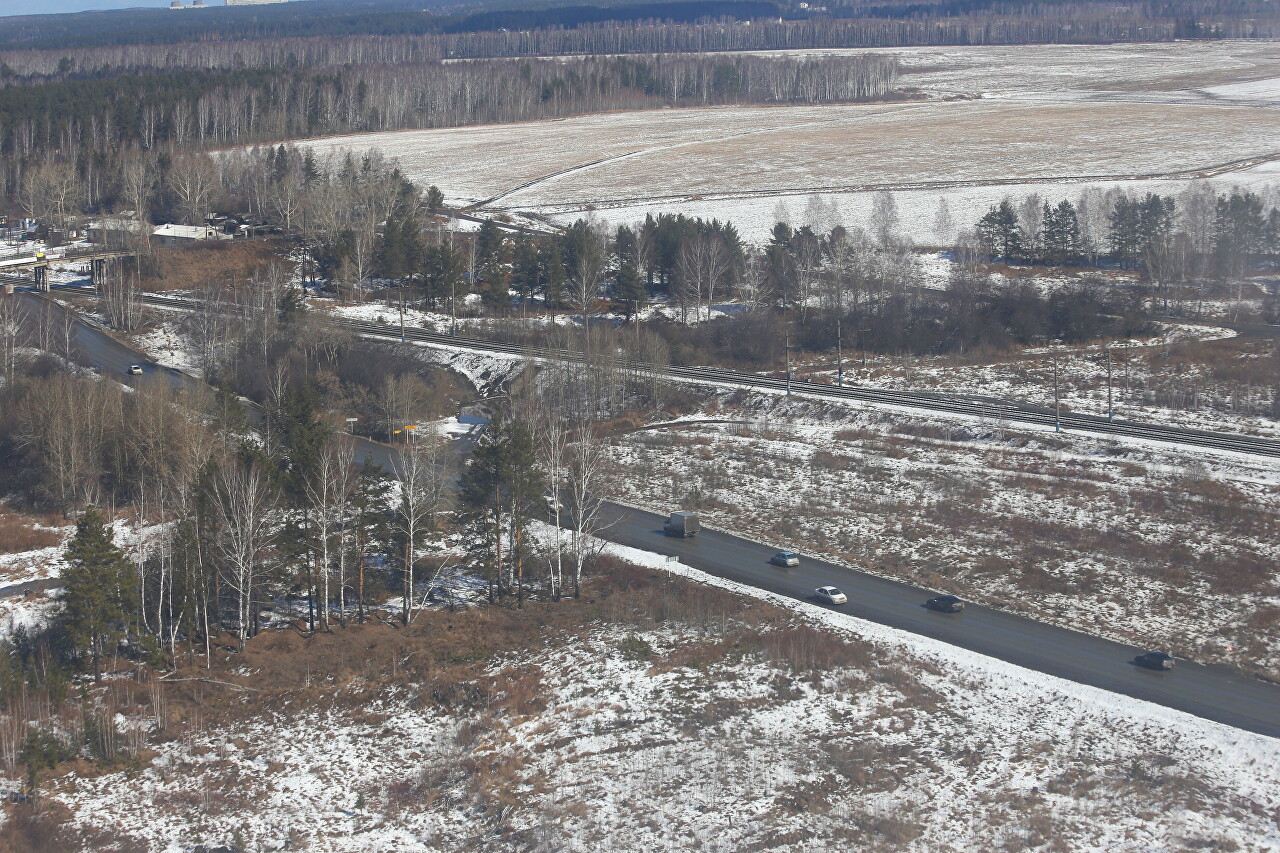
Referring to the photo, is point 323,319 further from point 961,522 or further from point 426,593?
point 961,522

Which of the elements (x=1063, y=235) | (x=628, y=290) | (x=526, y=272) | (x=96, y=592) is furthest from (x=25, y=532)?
(x=1063, y=235)

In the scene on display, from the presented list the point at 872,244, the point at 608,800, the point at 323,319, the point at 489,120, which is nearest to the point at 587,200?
the point at 872,244

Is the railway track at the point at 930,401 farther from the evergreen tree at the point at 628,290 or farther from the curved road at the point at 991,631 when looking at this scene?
the curved road at the point at 991,631

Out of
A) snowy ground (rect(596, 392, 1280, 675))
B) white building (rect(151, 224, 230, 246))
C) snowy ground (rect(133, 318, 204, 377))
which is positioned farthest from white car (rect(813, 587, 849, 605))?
white building (rect(151, 224, 230, 246))

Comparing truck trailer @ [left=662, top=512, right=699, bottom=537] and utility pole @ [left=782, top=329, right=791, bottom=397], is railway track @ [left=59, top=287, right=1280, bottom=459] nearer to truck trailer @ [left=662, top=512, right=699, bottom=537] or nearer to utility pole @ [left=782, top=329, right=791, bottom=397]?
utility pole @ [left=782, top=329, right=791, bottom=397]

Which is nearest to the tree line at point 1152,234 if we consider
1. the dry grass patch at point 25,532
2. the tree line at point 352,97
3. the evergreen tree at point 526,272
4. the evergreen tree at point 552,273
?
the evergreen tree at point 552,273
